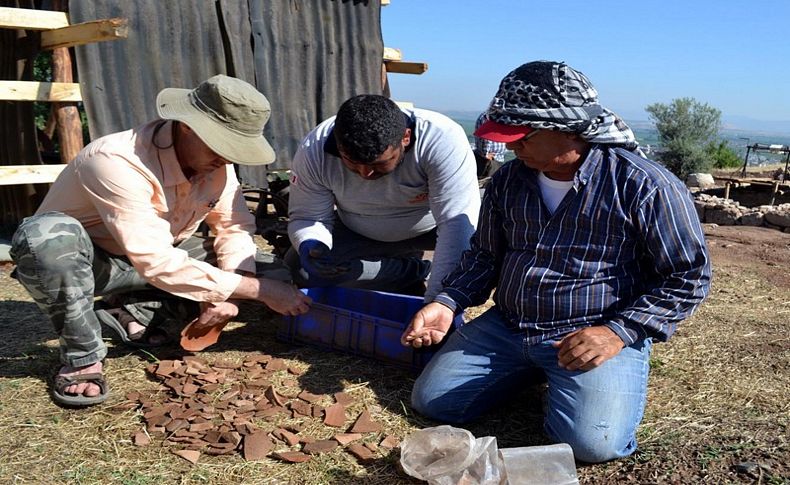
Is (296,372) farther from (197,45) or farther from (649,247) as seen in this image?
(197,45)

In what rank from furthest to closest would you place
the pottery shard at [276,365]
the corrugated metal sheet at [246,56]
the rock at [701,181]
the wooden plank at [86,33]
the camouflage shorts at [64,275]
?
the rock at [701,181]
the corrugated metal sheet at [246,56]
the wooden plank at [86,33]
the pottery shard at [276,365]
the camouflage shorts at [64,275]

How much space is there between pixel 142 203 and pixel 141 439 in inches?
41.2

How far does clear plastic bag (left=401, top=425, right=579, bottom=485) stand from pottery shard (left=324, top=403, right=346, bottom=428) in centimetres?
51

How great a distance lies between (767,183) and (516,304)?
15260mm

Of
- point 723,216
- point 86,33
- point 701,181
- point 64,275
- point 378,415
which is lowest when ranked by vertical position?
point 701,181

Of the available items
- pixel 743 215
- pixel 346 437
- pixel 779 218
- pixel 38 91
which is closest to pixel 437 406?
pixel 346 437

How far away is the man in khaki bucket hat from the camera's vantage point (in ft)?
10.4

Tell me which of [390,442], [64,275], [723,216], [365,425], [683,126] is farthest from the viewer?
[683,126]

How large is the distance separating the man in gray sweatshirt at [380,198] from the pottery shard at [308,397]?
0.76m

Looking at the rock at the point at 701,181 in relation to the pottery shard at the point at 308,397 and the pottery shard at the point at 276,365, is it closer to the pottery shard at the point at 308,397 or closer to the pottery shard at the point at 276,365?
the pottery shard at the point at 276,365

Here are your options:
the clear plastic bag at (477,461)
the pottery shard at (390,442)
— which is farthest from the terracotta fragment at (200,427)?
the clear plastic bag at (477,461)

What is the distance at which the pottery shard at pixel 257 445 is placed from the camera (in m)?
2.82

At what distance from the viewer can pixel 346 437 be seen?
2.96 meters

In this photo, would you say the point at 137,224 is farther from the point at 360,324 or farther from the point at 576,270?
the point at 576,270
